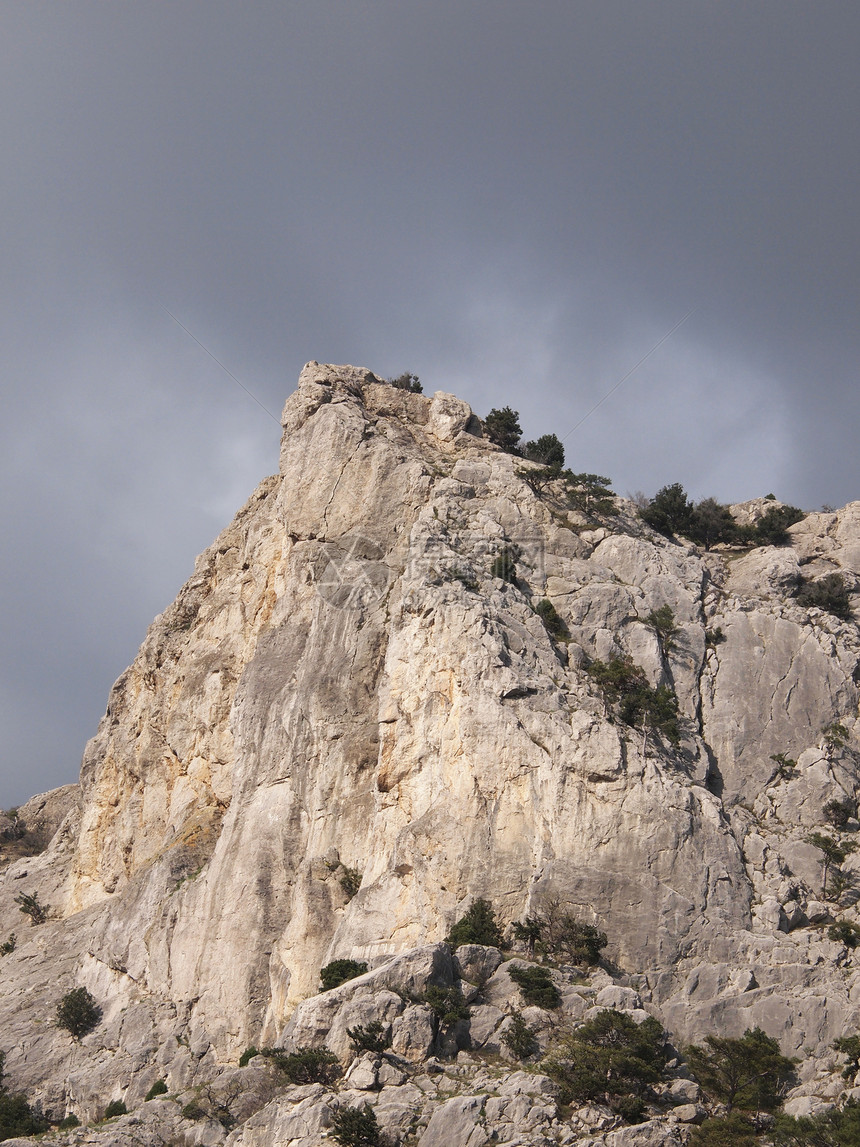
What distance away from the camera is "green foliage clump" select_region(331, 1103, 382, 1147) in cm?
2991

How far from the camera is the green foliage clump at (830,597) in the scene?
184ft

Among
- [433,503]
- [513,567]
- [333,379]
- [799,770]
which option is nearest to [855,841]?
[799,770]

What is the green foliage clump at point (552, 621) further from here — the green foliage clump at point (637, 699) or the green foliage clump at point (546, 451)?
the green foliage clump at point (546, 451)

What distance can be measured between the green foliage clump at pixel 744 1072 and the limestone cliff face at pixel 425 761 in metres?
2.39

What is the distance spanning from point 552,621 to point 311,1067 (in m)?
25.6

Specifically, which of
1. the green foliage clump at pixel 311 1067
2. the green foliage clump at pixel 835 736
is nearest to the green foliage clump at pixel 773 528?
the green foliage clump at pixel 835 736

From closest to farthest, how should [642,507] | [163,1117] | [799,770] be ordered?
[163,1117], [799,770], [642,507]

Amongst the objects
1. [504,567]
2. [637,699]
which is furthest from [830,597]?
[504,567]

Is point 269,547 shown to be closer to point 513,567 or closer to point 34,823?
point 513,567

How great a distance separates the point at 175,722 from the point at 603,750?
30085mm

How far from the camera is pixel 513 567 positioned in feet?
178

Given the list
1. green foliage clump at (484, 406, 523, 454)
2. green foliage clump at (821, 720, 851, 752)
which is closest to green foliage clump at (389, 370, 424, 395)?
green foliage clump at (484, 406, 523, 454)

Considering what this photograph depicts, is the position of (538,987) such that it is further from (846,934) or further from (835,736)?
(835,736)

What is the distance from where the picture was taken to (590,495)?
63.8m
